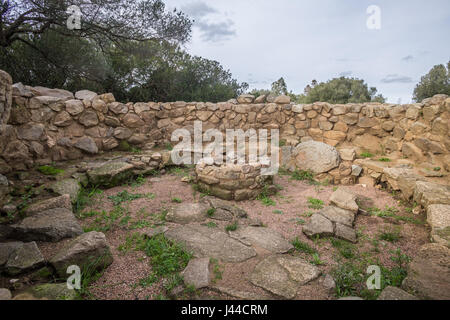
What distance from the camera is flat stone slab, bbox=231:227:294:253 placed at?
2.99m

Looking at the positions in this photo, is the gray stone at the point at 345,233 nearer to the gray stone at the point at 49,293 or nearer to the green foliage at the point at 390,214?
the green foliage at the point at 390,214

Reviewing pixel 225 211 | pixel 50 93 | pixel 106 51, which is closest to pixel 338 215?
pixel 225 211

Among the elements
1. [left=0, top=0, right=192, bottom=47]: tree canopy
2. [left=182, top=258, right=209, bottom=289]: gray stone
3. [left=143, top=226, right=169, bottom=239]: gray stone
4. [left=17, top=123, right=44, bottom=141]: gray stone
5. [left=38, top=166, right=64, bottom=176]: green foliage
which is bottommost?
[left=182, top=258, right=209, bottom=289]: gray stone

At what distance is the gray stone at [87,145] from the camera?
222 inches

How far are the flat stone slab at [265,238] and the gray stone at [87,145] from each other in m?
4.24

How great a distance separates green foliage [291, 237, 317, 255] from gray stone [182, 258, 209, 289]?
1.15 meters

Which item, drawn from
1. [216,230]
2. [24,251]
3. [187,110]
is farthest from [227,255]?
[187,110]

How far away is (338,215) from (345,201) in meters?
0.52

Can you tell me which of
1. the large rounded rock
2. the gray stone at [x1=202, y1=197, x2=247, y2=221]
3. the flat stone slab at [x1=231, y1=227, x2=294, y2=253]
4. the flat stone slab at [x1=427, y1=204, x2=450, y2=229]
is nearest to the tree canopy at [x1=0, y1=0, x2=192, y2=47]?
the large rounded rock

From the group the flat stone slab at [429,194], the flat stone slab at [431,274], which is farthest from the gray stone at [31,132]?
the flat stone slab at [429,194]

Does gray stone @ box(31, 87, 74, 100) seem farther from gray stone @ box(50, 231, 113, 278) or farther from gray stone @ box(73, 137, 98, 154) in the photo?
gray stone @ box(50, 231, 113, 278)

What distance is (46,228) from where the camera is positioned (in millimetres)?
2691
